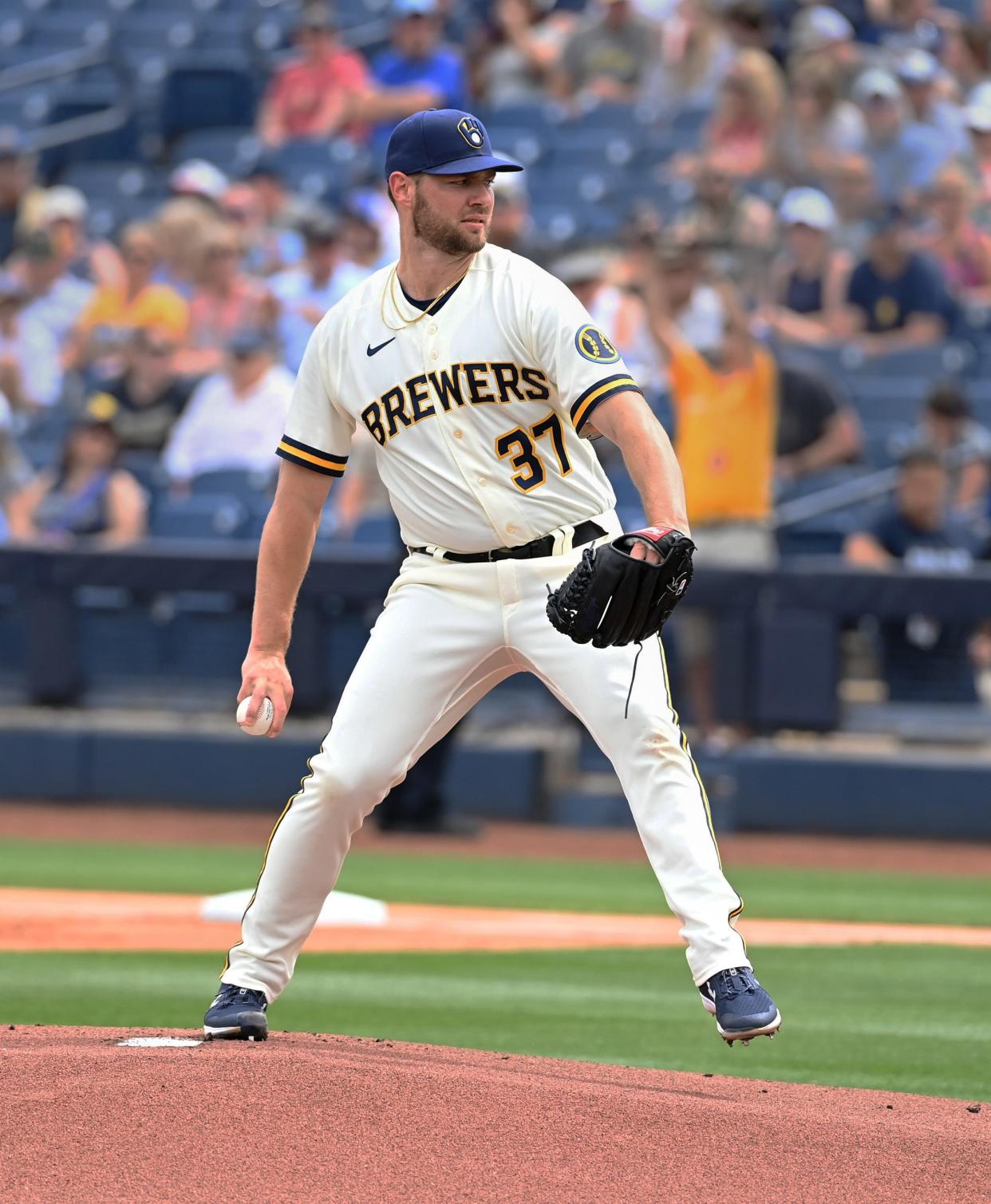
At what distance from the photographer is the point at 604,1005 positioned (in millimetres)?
5973

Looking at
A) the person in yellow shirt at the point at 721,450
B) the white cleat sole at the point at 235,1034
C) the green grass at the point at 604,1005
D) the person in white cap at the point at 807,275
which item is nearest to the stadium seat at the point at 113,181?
the person in white cap at the point at 807,275

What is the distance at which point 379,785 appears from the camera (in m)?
4.43

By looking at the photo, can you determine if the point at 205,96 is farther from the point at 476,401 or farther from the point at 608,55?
the point at 476,401

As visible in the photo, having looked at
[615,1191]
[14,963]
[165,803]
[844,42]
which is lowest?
[165,803]

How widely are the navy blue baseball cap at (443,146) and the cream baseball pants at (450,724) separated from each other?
2.74 ft

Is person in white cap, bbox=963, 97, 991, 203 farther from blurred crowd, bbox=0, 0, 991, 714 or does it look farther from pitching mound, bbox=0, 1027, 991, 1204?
pitching mound, bbox=0, 1027, 991, 1204

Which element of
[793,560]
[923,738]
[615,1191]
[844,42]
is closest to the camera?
[615,1191]

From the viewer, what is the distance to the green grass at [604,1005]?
16.9 ft

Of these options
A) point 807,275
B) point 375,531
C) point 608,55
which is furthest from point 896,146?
point 375,531

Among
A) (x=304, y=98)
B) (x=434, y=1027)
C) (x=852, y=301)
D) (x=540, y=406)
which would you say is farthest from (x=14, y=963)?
(x=304, y=98)

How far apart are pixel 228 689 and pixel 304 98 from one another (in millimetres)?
5902

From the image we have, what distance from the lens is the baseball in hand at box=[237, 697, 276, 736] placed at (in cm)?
450

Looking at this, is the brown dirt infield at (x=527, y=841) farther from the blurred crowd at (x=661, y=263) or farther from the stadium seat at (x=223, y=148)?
the stadium seat at (x=223, y=148)

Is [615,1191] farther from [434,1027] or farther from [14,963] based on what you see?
[14,963]
